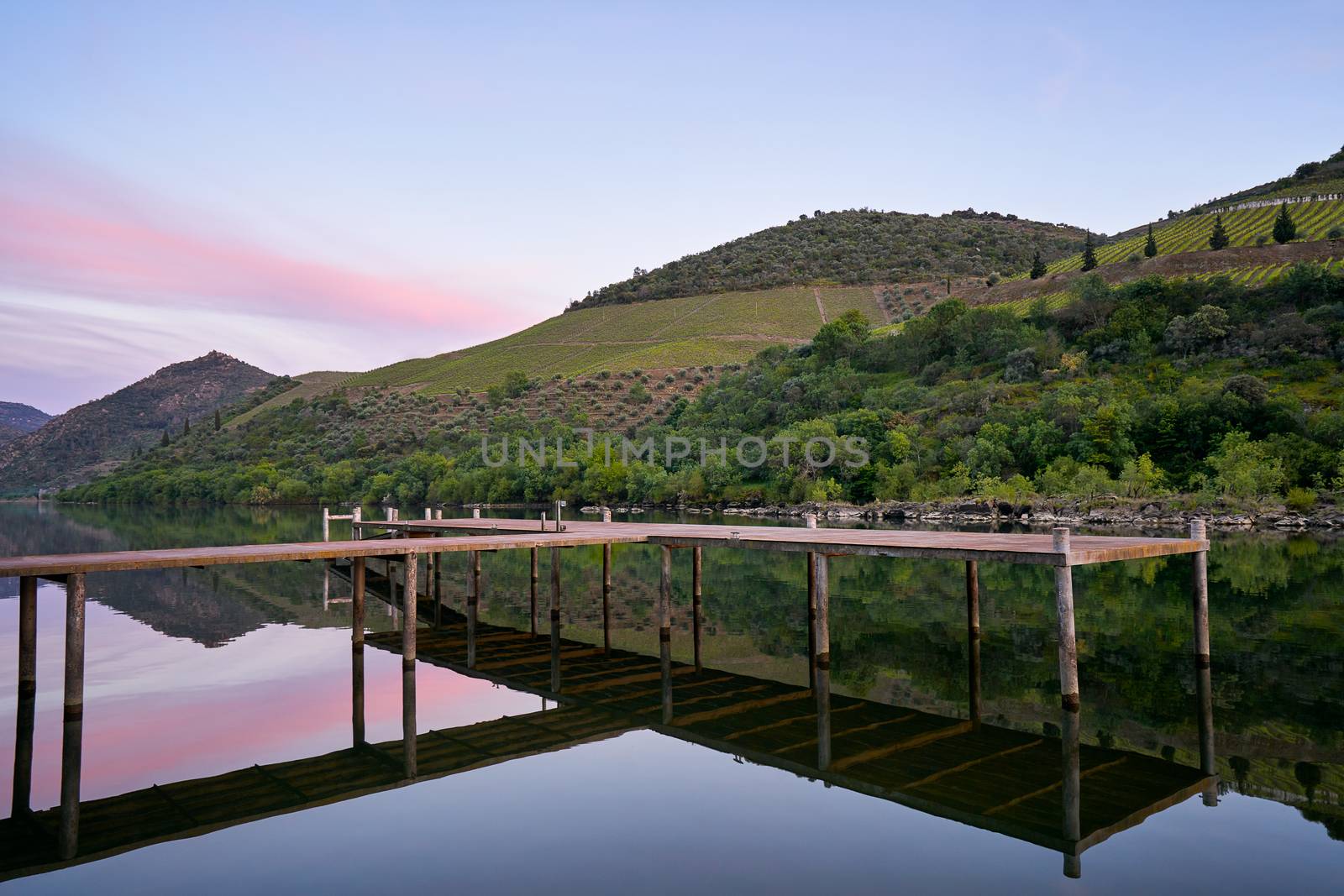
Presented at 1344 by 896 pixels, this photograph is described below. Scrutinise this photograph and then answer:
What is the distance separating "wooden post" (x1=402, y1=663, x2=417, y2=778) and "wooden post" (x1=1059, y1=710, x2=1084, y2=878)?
291 inches

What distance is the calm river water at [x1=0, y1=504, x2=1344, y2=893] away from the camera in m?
8.20

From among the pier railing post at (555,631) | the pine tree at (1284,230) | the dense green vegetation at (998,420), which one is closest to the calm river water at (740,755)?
the pier railing post at (555,631)

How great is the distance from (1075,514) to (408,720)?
44.3 metres

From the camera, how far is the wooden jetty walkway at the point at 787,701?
9.55m

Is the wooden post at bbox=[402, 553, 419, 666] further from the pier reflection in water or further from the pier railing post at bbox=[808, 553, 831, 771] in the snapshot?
the pier railing post at bbox=[808, 553, 831, 771]

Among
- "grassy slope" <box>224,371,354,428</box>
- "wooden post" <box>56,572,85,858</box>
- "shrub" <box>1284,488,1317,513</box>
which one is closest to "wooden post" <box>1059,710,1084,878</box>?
"wooden post" <box>56,572,85,858</box>

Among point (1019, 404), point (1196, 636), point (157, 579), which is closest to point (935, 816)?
point (1196, 636)

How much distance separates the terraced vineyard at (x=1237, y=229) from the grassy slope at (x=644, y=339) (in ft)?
100

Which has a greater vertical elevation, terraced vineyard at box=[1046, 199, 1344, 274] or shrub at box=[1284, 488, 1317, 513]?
terraced vineyard at box=[1046, 199, 1344, 274]

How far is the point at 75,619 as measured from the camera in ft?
40.4

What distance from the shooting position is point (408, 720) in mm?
13430

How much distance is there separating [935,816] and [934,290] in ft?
396

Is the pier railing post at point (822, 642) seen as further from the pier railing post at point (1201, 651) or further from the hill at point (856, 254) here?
the hill at point (856, 254)

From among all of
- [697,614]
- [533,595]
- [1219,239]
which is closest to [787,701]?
[697,614]
